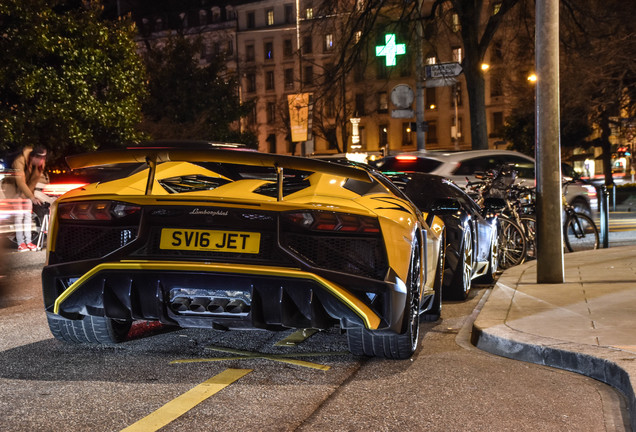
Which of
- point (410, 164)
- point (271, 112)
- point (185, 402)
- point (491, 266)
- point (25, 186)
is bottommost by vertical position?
point (491, 266)

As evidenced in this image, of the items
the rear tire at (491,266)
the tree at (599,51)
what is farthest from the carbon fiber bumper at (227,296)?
the tree at (599,51)

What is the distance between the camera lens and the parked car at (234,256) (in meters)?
4.93

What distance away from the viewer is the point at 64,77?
87.1 feet

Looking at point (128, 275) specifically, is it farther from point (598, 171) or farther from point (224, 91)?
point (598, 171)

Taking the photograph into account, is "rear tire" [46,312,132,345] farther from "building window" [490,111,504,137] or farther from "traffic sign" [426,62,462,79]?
"building window" [490,111,504,137]

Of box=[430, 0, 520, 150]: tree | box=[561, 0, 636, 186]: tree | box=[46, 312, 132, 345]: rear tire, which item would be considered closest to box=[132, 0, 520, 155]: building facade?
box=[561, 0, 636, 186]: tree

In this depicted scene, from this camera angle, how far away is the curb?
4.92 m

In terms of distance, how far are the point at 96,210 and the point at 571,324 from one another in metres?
3.40

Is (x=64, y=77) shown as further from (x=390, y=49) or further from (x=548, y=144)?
(x=548, y=144)

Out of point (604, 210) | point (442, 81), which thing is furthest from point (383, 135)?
point (604, 210)

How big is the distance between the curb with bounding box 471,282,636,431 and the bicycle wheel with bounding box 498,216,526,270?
5325 millimetres

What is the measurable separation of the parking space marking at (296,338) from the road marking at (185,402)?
3.03 feet

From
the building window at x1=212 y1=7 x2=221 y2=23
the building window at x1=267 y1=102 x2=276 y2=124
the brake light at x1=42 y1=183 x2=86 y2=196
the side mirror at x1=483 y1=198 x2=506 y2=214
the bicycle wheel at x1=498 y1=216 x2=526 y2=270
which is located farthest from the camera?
the building window at x1=212 y1=7 x2=221 y2=23

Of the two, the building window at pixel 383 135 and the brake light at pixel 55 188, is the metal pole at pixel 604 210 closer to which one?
the brake light at pixel 55 188
